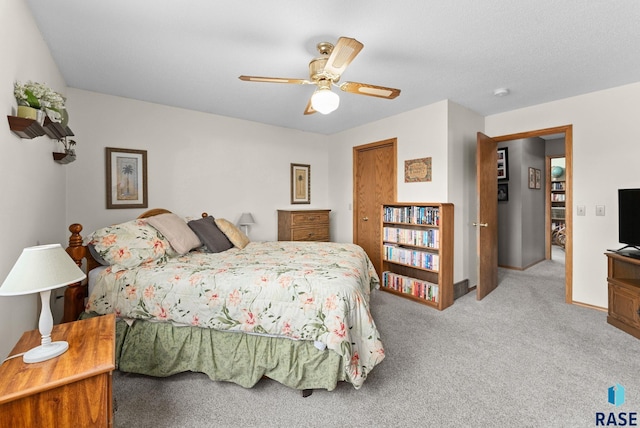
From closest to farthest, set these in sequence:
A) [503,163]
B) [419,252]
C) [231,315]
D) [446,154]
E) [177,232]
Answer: [231,315]
[177,232]
[446,154]
[419,252]
[503,163]

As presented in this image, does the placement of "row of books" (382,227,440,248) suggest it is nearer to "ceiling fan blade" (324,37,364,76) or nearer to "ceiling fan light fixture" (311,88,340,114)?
"ceiling fan light fixture" (311,88,340,114)

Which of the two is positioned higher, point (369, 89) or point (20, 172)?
point (369, 89)

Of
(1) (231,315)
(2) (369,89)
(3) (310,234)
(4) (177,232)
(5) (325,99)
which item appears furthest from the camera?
(3) (310,234)

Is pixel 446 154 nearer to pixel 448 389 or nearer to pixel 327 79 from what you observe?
pixel 327 79

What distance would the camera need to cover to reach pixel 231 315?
1.83m

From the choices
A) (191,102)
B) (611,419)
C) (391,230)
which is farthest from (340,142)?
(611,419)

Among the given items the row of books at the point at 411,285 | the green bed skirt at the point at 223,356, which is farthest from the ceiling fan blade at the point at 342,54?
the row of books at the point at 411,285

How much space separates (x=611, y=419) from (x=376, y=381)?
4.26ft

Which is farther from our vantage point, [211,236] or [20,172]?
[211,236]

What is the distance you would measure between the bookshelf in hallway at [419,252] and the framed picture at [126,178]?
3043 millimetres

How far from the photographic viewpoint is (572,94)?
3.18m

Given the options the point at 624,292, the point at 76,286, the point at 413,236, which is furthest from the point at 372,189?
the point at 76,286

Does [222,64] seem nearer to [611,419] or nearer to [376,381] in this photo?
[376,381]

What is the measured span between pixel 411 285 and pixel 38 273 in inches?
136
